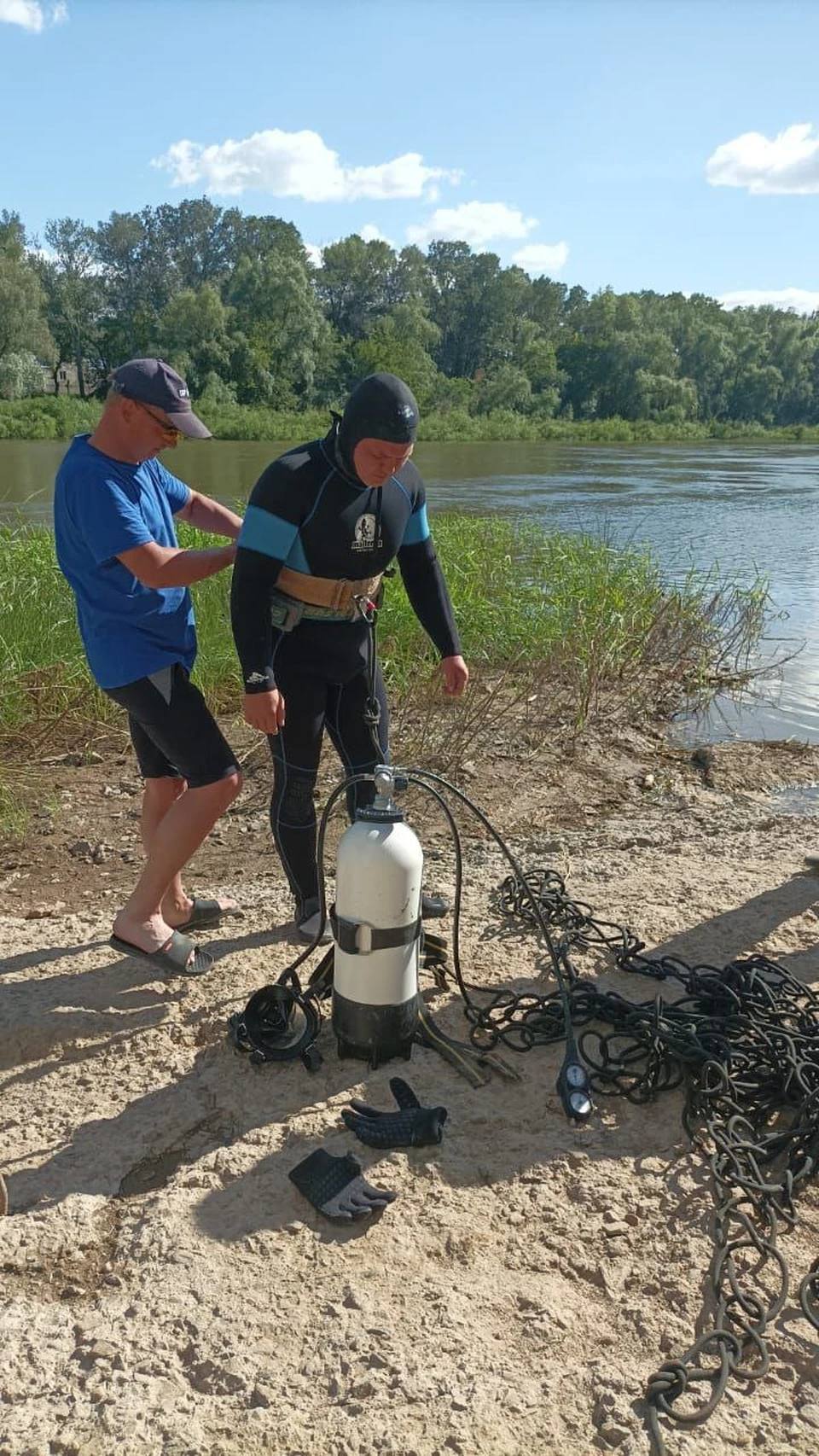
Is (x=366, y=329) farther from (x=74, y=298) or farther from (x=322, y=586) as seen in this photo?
(x=322, y=586)

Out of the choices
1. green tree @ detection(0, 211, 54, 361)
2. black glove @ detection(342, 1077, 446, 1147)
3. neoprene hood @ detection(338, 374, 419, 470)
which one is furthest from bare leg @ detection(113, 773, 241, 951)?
green tree @ detection(0, 211, 54, 361)

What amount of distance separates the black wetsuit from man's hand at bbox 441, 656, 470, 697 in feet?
0.11

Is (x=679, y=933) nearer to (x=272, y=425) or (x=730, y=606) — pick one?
(x=730, y=606)

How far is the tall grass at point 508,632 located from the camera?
19.6ft

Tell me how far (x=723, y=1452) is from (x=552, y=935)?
6.38 ft

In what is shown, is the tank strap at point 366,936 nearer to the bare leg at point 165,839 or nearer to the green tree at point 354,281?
the bare leg at point 165,839

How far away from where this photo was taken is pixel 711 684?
8.20 meters

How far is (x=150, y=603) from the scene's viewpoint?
3.00 meters

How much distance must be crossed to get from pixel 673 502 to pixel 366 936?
807 inches

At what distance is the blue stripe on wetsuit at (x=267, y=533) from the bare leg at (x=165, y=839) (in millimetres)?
701

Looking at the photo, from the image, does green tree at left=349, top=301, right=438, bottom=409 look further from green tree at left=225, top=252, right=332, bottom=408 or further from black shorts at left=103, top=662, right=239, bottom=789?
black shorts at left=103, top=662, right=239, bottom=789

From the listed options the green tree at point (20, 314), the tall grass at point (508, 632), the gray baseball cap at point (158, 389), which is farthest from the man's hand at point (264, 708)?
the green tree at point (20, 314)

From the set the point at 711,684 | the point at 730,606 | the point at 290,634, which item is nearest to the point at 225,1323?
the point at 290,634

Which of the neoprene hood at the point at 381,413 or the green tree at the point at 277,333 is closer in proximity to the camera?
the neoprene hood at the point at 381,413
